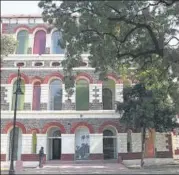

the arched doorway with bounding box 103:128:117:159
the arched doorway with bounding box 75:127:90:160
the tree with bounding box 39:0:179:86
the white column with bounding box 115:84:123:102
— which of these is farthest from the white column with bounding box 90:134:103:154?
the tree with bounding box 39:0:179:86

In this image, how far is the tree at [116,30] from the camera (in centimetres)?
1639

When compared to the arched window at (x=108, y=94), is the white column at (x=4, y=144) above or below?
below

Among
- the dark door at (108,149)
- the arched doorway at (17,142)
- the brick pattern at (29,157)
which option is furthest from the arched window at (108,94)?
the arched doorway at (17,142)

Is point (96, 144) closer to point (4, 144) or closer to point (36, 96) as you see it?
point (36, 96)

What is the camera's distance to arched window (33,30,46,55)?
34.9 meters

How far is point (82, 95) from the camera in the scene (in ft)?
111

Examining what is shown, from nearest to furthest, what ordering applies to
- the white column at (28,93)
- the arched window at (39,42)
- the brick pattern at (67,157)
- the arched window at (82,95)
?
the brick pattern at (67,157) < the white column at (28,93) < the arched window at (82,95) < the arched window at (39,42)

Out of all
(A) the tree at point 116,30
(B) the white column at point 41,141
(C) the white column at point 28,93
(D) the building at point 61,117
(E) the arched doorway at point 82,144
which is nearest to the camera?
(A) the tree at point 116,30

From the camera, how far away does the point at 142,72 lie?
22828 millimetres

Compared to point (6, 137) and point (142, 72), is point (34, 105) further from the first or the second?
point (142, 72)

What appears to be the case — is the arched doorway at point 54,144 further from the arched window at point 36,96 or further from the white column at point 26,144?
the arched window at point 36,96

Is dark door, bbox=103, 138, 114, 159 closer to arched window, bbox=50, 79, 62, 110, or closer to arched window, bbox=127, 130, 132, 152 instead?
arched window, bbox=127, 130, 132, 152

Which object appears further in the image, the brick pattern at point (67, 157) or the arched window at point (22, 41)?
the arched window at point (22, 41)

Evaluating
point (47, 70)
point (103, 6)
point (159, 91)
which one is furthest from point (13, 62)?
point (103, 6)
